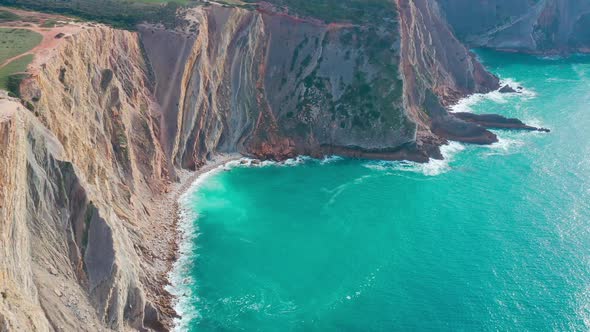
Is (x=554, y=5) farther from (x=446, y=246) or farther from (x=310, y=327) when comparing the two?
(x=310, y=327)

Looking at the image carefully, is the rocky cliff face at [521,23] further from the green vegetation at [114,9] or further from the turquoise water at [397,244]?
the green vegetation at [114,9]

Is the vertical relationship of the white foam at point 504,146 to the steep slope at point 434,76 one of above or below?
below

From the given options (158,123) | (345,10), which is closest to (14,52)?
(158,123)

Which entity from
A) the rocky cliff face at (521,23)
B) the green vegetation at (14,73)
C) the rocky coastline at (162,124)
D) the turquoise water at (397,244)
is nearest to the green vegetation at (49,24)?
the rocky coastline at (162,124)

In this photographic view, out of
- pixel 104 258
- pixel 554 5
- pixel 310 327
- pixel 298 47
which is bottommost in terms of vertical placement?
pixel 310 327

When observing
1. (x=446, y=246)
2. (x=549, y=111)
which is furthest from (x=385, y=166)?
(x=549, y=111)

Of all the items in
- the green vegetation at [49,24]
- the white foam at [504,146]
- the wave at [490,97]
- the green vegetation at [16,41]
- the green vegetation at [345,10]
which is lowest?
the white foam at [504,146]

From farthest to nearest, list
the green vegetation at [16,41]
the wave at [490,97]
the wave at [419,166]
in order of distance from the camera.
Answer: the wave at [490,97]
the wave at [419,166]
the green vegetation at [16,41]

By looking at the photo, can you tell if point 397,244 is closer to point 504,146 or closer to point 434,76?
point 504,146
